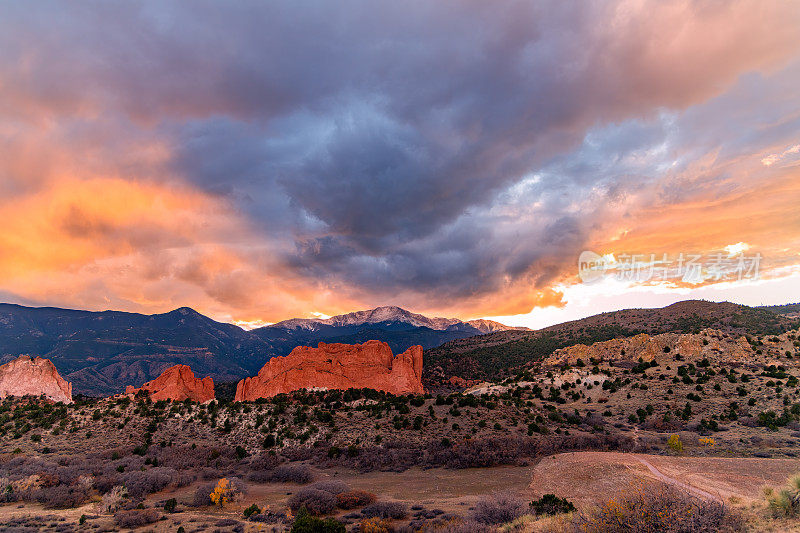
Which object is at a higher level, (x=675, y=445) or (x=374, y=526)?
(x=374, y=526)

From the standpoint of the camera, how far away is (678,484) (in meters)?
15.2

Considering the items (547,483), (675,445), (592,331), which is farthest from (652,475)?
(592,331)

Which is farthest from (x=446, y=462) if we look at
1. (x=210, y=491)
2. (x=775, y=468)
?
(x=775, y=468)

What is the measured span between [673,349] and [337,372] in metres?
62.1

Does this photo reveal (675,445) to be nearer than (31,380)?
Yes

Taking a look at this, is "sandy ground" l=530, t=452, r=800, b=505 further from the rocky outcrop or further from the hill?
the hill

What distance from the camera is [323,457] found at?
31.8 meters

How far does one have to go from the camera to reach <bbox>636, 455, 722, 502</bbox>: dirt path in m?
13.0

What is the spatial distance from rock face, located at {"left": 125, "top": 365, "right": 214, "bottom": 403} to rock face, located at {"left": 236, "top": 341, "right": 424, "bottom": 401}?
31.6 ft

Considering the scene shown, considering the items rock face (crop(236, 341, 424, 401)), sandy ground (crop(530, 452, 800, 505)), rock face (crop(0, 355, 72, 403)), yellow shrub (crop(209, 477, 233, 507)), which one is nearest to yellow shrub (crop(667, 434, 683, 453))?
sandy ground (crop(530, 452, 800, 505))

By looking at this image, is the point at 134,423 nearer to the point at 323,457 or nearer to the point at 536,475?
the point at 323,457

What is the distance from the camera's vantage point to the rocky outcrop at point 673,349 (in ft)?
171

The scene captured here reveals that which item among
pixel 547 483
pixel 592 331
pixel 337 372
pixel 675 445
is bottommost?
pixel 337 372

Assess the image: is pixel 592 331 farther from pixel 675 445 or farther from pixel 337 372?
pixel 675 445
